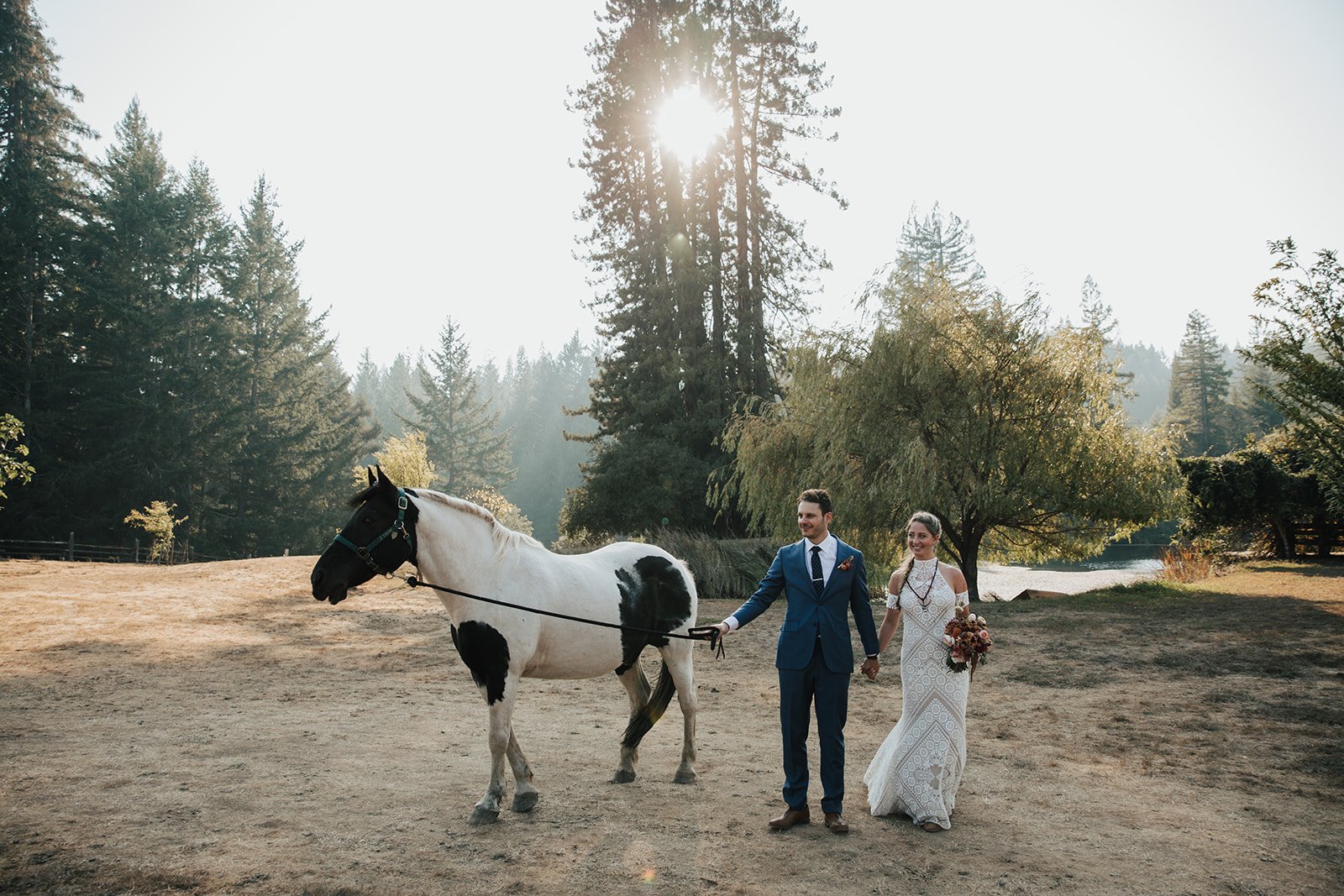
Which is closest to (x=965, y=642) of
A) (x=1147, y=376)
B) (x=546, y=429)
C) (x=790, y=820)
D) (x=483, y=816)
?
(x=790, y=820)

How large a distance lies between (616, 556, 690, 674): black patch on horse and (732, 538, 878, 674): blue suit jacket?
1107 mm

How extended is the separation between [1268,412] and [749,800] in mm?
69544

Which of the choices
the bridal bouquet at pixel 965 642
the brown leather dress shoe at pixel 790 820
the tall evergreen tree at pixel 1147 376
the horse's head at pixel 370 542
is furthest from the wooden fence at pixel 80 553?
the tall evergreen tree at pixel 1147 376

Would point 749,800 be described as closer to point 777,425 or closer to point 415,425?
point 777,425

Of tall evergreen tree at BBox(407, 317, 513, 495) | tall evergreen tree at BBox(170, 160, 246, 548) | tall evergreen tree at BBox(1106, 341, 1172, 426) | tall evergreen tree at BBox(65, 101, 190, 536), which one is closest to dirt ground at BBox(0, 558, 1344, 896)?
tall evergreen tree at BBox(65, 101, 190, 536)

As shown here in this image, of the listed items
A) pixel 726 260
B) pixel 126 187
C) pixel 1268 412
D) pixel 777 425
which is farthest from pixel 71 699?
pixel 1268 412

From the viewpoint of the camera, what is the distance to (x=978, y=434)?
51.0 ft

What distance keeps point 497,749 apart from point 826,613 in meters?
2.29

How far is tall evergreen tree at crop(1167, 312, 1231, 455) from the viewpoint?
62.7 metres

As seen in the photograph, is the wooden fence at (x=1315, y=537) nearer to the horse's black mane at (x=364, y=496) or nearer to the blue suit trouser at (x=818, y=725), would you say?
the blue suit trouser at (x=818, y=725)

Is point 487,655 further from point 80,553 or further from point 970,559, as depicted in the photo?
point 80,553

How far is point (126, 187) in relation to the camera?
3881cm

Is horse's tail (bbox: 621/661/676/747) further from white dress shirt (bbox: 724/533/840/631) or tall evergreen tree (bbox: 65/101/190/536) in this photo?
tall evergreen tree (bbox: 65/101/190/536)

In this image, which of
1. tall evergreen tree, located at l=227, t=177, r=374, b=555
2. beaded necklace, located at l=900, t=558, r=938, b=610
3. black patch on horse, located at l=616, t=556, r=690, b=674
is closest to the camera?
beaded necklace, located at l=900, t=558, r=938, b=610
